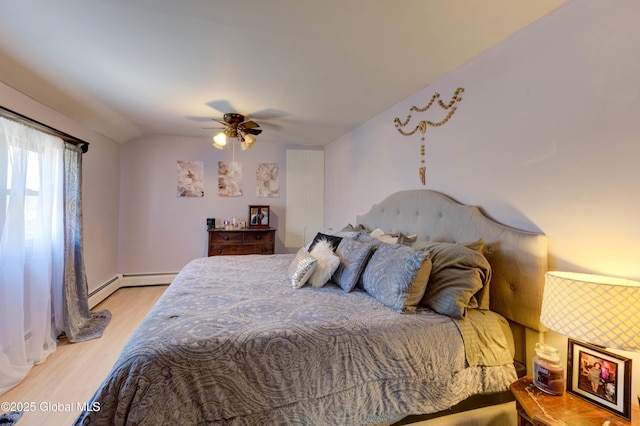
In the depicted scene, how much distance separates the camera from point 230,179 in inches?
178

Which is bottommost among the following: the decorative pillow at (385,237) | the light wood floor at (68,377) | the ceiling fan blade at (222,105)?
the light wood floor at (68,377)

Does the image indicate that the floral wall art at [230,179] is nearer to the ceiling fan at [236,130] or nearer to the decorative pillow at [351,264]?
the ceiling fan at [236,130]

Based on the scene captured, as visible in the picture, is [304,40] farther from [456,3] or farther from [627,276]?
[627,276]

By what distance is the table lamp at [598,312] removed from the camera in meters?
1.01

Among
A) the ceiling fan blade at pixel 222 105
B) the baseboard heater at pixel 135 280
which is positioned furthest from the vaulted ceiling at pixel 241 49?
the baseboard heater at pixel 135 280

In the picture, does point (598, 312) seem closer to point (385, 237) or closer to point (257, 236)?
point (385, 237)

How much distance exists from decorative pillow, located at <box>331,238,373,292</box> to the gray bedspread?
0.29m

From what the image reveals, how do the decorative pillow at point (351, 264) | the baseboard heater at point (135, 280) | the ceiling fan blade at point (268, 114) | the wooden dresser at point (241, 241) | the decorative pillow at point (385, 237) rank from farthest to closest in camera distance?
the wooden dresser at point (241, 241), the baseboard heater at point (135, 280), the ceiling fan blade at point (268, 114), the decorative pillow at point (385, 237), the decorative pillow at point (351, 264)

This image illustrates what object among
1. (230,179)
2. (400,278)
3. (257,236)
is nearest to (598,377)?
(400,278)

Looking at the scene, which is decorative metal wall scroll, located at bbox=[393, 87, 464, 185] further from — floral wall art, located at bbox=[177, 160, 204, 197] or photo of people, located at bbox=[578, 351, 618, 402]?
floral wall art, located at bbox=[177, 160, 204, 197]

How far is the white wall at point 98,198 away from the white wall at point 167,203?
0.57 feet

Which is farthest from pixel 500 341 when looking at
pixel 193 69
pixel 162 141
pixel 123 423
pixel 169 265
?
pixel 162 141

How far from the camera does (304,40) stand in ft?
5.57

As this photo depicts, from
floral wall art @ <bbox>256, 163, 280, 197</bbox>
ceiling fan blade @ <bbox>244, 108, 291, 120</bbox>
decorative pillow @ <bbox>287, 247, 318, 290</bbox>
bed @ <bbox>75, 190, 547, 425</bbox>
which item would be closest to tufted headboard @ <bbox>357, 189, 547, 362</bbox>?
bed @ <bbox>75, 190, 547, 425</bbox>
